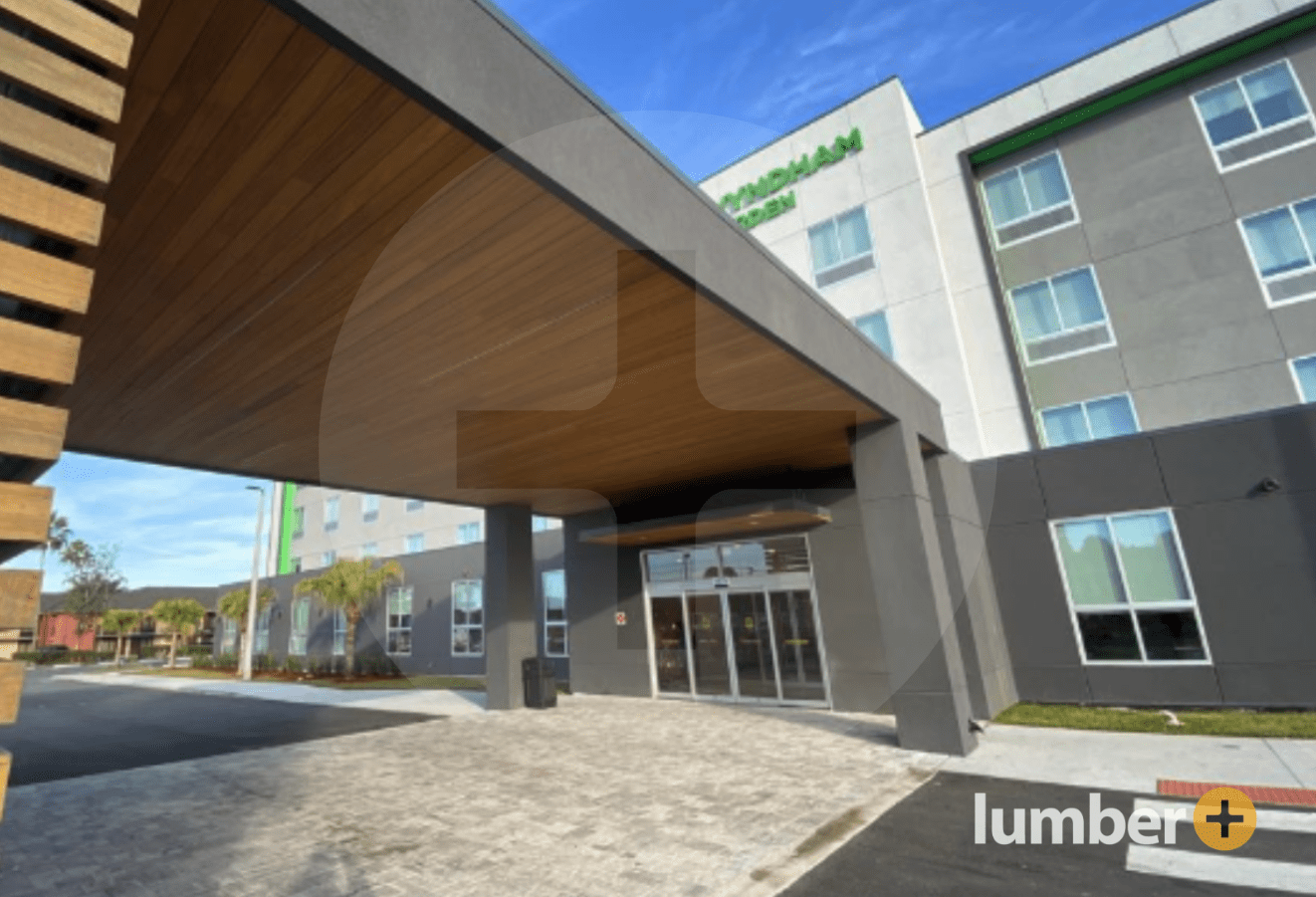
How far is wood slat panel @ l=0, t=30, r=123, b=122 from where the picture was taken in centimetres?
200

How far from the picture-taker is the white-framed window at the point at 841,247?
1923cm

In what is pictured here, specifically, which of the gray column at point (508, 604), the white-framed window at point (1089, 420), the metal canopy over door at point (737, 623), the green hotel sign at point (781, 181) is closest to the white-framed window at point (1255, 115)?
the white-framed window at point (1089, 420)

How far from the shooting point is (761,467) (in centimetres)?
1338

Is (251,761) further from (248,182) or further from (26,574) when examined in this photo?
(26,574)

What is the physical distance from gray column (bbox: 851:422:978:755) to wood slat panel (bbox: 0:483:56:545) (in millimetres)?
9338

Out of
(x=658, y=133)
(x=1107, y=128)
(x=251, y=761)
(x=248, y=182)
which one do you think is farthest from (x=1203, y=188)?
(x=251, y=761)

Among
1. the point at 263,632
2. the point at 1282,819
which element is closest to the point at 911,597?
the point at 1282,819

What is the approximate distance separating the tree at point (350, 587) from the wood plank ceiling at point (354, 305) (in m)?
15.0

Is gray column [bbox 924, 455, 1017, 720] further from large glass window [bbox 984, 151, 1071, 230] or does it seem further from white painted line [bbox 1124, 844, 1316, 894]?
large glass window [bbox 984, 151, 1071, 230]

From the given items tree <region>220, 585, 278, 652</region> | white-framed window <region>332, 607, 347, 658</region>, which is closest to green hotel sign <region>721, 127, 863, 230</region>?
white-framed window <region>332, 607, 347, 658</region>

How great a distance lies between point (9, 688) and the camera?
67.8 inches

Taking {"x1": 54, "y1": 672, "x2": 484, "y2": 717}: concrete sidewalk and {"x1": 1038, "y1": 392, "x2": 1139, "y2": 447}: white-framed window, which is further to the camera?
{"x1": 54, "y1": 672, "x2": 484, "y2": 717}: concrete sidewalk

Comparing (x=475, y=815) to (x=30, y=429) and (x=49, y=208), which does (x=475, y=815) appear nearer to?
(x=30, y=429)

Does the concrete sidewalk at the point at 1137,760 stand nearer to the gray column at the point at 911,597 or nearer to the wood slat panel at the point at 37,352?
the gray column at the point at 911,597
